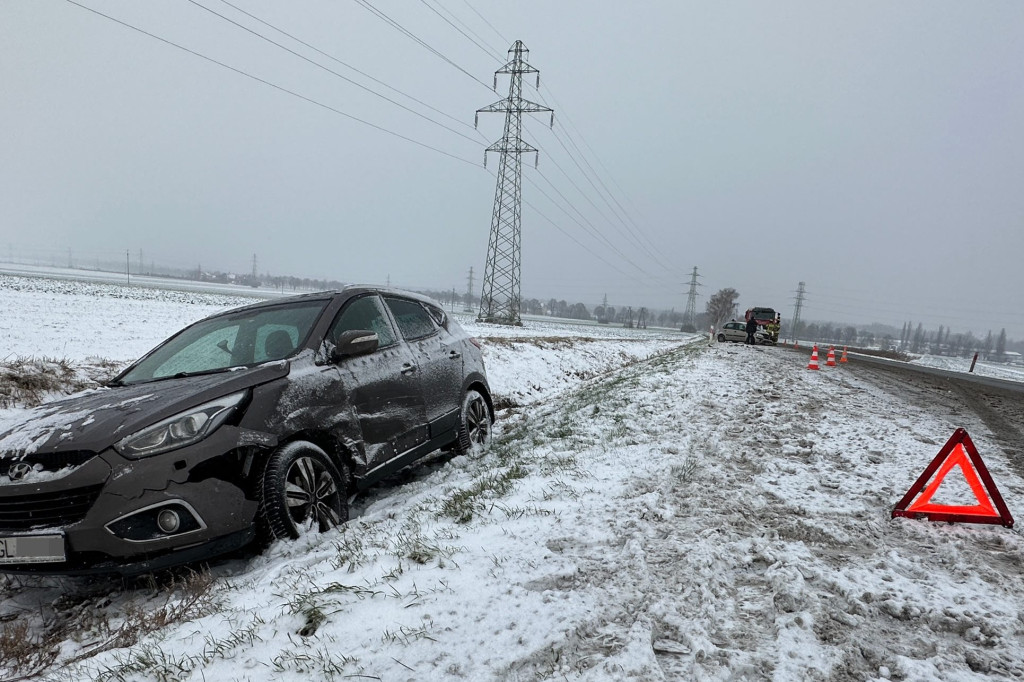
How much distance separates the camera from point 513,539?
2824 millimetres

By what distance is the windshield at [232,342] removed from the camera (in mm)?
3684

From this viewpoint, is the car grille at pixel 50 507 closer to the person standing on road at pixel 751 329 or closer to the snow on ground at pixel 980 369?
the snow on ground at pixel 980 369

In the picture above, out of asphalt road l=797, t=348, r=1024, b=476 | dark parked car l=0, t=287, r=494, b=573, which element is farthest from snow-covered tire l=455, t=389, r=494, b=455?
asphalt road l=797, t=348, r=1024, b=476

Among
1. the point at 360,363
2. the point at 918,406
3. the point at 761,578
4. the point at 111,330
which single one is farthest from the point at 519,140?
the point at 761,578

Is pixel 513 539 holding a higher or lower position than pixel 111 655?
higher

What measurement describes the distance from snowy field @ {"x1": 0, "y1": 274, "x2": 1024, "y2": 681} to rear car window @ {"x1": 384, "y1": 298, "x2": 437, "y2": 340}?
1.52 m

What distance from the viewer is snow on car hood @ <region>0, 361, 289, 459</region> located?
2.63 m

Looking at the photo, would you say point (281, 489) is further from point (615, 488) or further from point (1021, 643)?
point (1021, 643)

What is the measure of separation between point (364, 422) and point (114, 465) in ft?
5.12

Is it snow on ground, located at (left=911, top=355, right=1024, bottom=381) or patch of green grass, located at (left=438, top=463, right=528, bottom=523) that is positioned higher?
patch of green grass, located at (left=438, top=463, right=528, bottom=523)

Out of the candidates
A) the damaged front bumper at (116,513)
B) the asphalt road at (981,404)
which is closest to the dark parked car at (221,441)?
the damaged front bumper at (116,513)

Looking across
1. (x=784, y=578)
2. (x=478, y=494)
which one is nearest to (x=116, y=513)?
(x=478, y=494)

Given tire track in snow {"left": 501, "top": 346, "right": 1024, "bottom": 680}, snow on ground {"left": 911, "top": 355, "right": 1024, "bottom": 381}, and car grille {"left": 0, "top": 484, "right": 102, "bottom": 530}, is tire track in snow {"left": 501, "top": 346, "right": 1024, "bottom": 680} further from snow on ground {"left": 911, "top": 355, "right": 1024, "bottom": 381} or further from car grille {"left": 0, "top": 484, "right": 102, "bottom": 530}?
snow on ground {"left": 911, "top": 355, "right": 1024, "bottom": 381}

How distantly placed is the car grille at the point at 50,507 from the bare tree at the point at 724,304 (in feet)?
308
